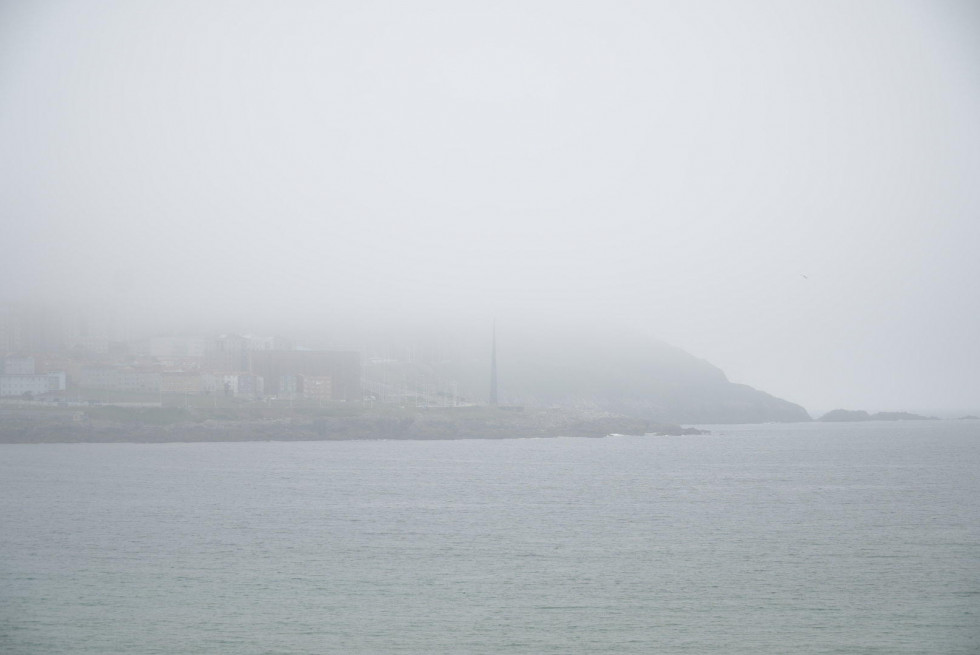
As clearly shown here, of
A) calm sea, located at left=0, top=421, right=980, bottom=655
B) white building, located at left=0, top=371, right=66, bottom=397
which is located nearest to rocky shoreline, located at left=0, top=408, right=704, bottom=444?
white building, located at left=0, top=371, right=66, bottom=397

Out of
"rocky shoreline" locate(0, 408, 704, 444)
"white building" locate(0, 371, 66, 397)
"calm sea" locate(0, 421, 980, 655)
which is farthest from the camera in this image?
"white building" locate(0, 371, 66, 397)

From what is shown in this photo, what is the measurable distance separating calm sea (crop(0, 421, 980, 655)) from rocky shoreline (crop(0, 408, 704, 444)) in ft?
138

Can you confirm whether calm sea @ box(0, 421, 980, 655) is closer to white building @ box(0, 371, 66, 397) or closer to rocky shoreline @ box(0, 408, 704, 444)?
rocky shoreline @ box(0, 408, 704, 444)

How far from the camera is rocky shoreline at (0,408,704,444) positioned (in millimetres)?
97375

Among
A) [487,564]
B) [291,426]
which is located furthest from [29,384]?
[487,564]

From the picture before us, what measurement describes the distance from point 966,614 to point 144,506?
34.4 meters

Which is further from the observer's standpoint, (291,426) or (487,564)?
(291,426)

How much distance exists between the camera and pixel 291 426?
348 ft

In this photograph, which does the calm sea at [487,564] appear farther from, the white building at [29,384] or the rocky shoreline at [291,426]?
the white building at [29,384]

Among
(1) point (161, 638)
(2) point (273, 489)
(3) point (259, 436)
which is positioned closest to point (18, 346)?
(3) point (259, 436)

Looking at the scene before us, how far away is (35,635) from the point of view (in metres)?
19.7

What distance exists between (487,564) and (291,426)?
81937mm

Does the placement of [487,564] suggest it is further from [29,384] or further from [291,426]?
[29,384]

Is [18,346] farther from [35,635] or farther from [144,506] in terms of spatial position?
[35,635]
